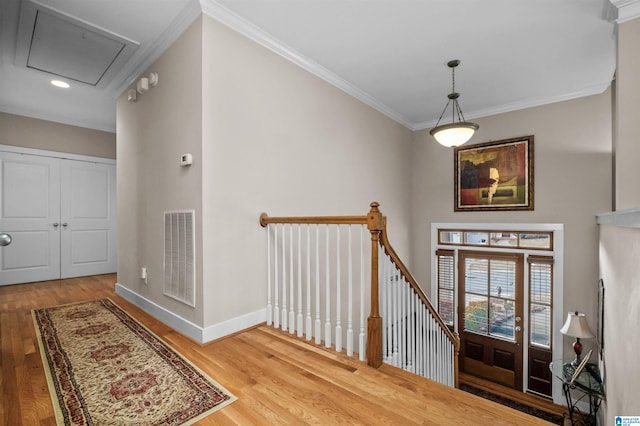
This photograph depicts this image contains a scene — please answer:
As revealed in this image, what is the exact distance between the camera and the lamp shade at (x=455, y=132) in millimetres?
3254

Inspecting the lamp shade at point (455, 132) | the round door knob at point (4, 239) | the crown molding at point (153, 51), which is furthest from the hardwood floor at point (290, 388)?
the crown molding at point (153, 51)

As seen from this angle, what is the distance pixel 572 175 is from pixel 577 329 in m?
2.16

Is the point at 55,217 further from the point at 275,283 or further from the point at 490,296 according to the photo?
the point at 490,296

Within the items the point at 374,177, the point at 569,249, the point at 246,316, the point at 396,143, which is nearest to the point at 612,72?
the point at 569,249

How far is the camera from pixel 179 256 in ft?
8.57

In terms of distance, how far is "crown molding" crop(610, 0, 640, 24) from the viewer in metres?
2.43

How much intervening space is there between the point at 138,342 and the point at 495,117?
579 centimetres

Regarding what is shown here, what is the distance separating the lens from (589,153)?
4145 millimetres

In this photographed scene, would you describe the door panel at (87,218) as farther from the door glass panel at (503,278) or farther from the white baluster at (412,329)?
the door glass panel at (503,278)

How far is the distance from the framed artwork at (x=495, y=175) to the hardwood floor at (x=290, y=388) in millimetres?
4028

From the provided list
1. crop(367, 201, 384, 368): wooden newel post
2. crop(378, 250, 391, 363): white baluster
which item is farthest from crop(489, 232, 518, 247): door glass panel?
crop(367, 201, 384, 368): wooden newel post

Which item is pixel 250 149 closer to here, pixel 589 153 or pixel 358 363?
pixel 358 363

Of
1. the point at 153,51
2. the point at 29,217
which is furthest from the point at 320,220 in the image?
the point at 29,217

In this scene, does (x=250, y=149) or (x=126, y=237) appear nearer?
(x=250, y=149)
